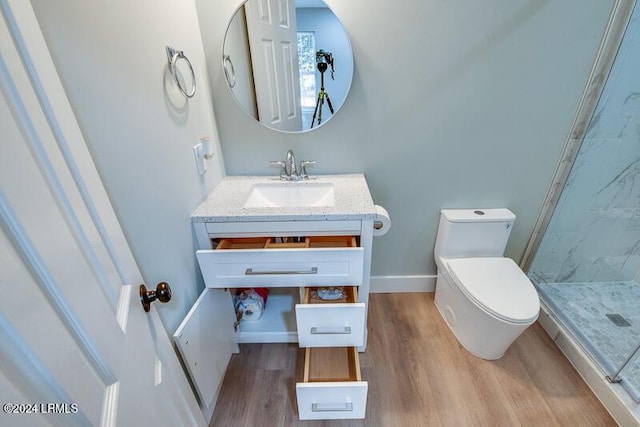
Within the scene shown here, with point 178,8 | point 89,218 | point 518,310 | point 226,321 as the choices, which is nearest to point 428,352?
point 518,310

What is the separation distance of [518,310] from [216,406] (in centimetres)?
149

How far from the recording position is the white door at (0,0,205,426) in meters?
0.37

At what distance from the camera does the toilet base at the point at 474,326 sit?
4.43 ft

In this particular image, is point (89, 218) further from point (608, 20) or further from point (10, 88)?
point (608, 20)

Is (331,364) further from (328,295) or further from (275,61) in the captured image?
(275,61)

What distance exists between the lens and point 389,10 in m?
1.28

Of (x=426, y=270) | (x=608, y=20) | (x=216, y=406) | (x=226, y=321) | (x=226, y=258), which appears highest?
(x=608, y=20)

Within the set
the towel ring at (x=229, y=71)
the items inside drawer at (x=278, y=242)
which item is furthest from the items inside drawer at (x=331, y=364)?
the towel ring at (x=229, y=71)

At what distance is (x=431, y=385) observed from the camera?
1399mm

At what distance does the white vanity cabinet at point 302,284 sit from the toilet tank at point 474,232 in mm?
651

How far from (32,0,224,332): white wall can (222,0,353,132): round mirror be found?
0.69 ft

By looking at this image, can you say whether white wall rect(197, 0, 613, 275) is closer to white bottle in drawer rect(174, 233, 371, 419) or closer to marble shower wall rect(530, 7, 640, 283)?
marble shower wall rect(530, 7, 640, 283)

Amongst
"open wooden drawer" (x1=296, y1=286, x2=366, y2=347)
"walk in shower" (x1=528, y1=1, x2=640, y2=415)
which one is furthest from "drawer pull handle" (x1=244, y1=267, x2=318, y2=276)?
"walk in shower" (x1=528, y1=1, x2=640, y2=415)

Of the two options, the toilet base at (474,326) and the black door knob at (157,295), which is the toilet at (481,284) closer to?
the toilet base at (474,326)
